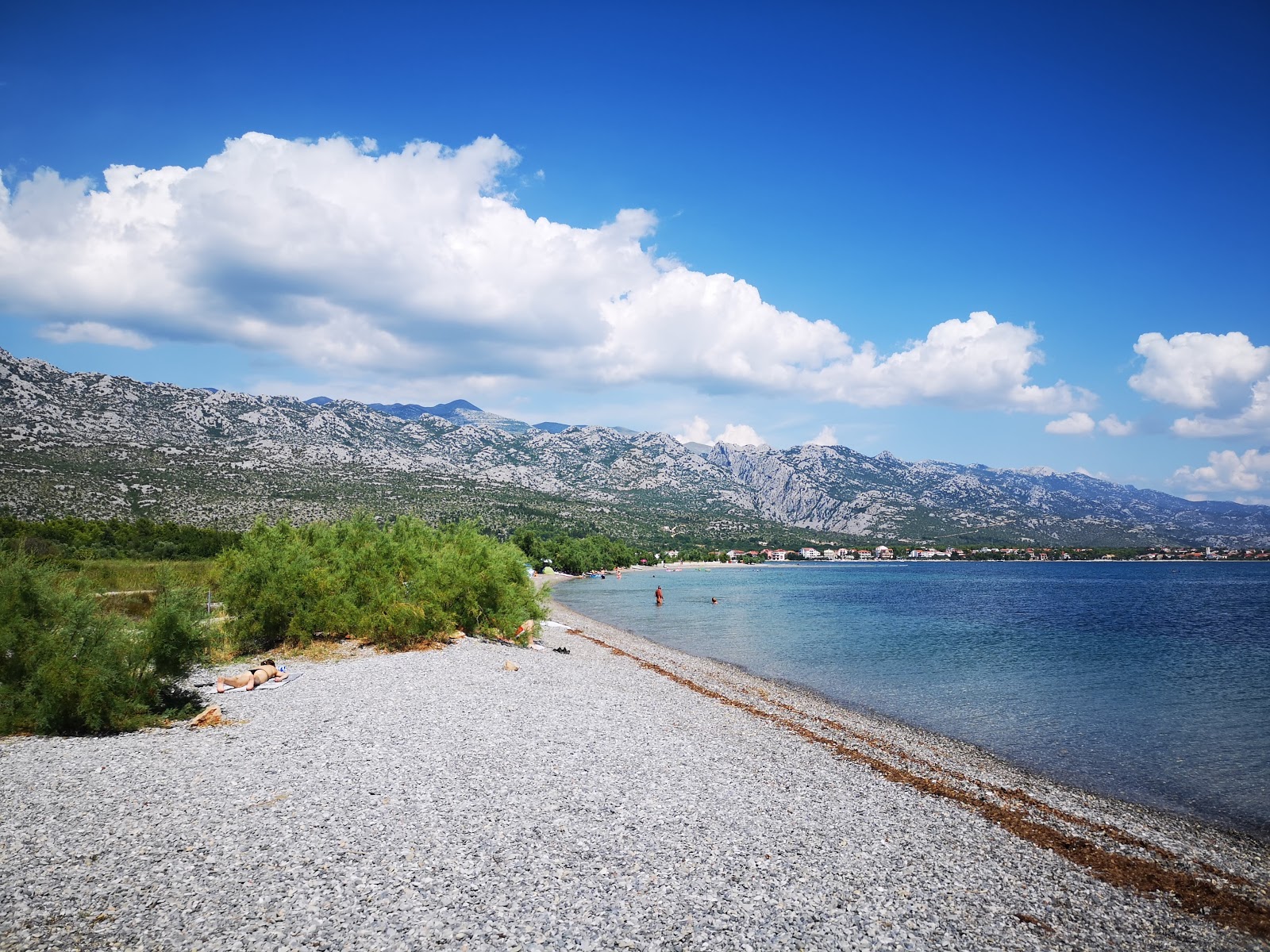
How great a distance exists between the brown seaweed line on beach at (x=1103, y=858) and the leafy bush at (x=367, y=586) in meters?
17.9

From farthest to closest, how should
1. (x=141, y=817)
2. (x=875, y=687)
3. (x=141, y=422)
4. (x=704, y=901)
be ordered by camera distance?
(x=141, y=422) → (x=875, y=687) → (x=141, y=817) → (x=704, y=901)

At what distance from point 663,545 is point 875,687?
161217mm

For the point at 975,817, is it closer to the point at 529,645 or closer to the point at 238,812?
the point at 238,812

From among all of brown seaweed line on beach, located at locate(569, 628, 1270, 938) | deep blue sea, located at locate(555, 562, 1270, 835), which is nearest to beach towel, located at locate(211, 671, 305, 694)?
brown seaweed line on beach, located at locate(569, 628, 1270, 938)

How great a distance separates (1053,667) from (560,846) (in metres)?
31.5

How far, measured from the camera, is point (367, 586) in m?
27.8

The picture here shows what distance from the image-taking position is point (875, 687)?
90.0 feet

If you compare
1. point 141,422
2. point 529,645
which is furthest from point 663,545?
point 529,645

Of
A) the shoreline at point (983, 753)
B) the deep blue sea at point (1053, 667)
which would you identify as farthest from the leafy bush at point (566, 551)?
the shoreline at point (983, 753)

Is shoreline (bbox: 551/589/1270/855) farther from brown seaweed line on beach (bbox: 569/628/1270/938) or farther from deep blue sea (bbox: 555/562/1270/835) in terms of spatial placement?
brown seaweed line on beach (bbox: 569/628/1270/938)

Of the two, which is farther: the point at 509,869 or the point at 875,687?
the point at 875,687

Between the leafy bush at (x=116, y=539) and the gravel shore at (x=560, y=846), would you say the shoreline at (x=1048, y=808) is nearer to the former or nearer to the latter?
the gravel shore at (x=560, y=846)

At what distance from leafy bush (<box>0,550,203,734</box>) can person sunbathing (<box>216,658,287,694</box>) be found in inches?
146

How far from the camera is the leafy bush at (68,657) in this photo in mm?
13047
